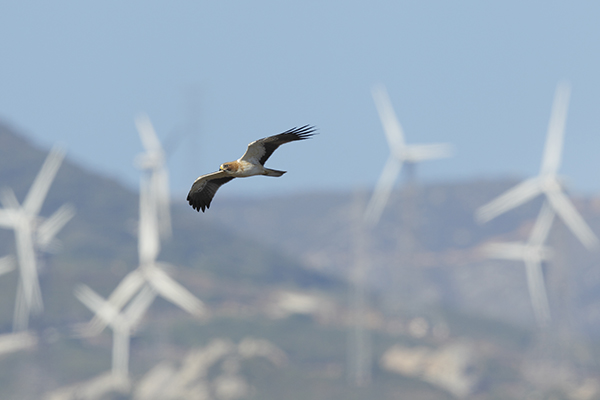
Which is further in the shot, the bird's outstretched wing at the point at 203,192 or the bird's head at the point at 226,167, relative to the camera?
the bird's outstretched wing at the point at 203,192

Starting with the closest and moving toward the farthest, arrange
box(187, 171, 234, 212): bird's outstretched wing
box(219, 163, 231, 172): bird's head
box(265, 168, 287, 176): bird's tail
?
1. box(265, 168, 287, 176): bird's tail
2. box(219, 163, 231, 172): bird's head
3. box(187, 171, 234, 212): bird's outstretched wing

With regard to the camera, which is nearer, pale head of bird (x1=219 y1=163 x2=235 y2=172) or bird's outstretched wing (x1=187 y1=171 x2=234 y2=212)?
pale head of bird (x1=219 y1=163 x2=235 y2=172)

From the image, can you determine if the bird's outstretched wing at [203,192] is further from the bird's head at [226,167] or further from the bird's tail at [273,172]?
the bird's tail at [273,172]

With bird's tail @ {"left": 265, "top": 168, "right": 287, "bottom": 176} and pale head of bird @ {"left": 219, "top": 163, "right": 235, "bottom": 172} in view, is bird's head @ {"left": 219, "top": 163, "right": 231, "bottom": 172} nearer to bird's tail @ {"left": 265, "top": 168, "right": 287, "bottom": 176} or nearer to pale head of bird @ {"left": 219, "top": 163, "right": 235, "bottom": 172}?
pale head of bird @ {"left": 219, "top": 163, "right": 235, "bottom": 172}

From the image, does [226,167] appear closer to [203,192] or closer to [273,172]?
[273,172]

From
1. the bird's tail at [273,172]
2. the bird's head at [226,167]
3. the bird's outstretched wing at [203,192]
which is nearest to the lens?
the bird's tail at [273,172]

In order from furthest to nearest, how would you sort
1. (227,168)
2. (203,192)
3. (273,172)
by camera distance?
(203,192) < (227,168) < (273,172)

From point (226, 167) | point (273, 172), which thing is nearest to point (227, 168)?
point (226, 167)

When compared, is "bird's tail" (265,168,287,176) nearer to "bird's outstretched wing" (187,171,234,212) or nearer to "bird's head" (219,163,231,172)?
"bird's head" (219,163,231,172)

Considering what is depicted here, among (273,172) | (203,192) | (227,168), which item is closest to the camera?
(273,172)

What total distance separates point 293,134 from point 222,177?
5.12 m

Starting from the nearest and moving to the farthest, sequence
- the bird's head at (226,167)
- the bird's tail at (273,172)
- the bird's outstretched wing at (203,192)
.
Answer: the bird's tail at (273,172) → the bird's head at (226,167) → the bird's outstretched wing at (203,192)

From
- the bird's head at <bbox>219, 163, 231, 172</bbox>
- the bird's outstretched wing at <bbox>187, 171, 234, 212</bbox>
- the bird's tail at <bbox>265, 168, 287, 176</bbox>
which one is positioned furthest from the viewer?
the bird's outstretched wing at <bbox>187, 171, 234, 212</bbox>

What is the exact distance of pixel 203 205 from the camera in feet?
160
